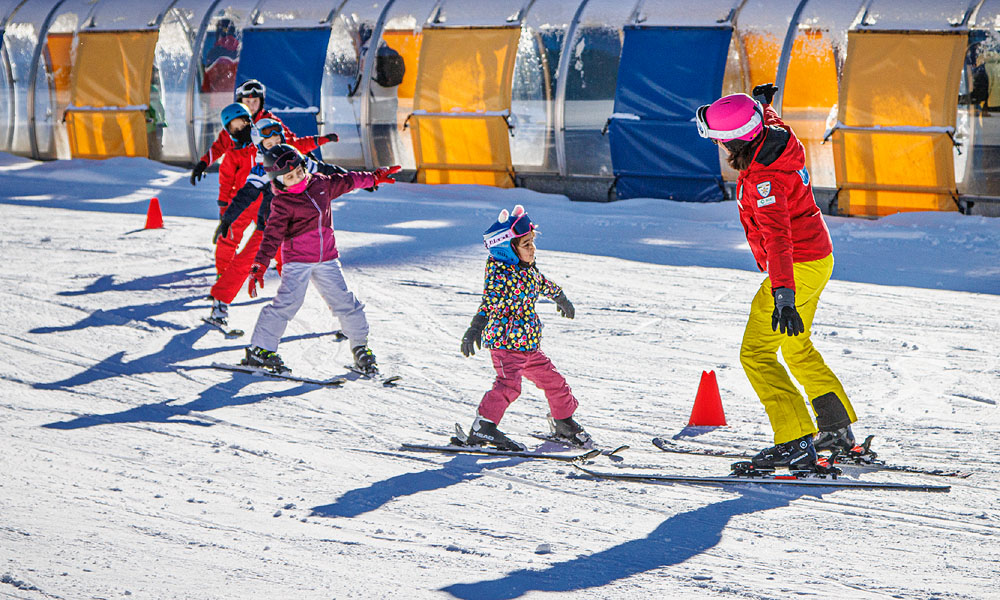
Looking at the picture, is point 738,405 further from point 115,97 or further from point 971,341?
point 115,97

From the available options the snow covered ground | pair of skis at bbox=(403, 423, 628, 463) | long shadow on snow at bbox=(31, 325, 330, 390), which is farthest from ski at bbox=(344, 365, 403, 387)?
pair of skis at bbox=(403, 423, 628, 463)

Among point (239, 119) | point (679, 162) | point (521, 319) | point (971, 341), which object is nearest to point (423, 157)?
point (679, 162)

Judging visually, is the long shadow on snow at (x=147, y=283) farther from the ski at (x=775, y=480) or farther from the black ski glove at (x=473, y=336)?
the ski at (x=775, y=480)

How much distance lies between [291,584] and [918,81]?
11281 millimetres

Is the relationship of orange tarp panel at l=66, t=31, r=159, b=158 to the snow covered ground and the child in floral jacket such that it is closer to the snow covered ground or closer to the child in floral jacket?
the snow covered ground

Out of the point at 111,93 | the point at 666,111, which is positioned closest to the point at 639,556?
the point at 666,111

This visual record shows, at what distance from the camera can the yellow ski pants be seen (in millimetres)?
5434

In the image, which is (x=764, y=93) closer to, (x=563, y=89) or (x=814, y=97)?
(x=563, y=89)

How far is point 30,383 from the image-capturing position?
24.0 ft

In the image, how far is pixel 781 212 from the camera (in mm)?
5188

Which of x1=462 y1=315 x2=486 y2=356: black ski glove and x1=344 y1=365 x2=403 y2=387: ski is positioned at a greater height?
x1=462 y1=315 x2=486 y2=356: black ski glove

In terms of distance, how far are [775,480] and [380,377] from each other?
314 cm

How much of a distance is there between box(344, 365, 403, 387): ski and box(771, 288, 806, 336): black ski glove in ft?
10.4

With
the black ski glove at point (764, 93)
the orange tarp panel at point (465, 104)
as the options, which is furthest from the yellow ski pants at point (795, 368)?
the orange tarp panel at point (465, 104)
